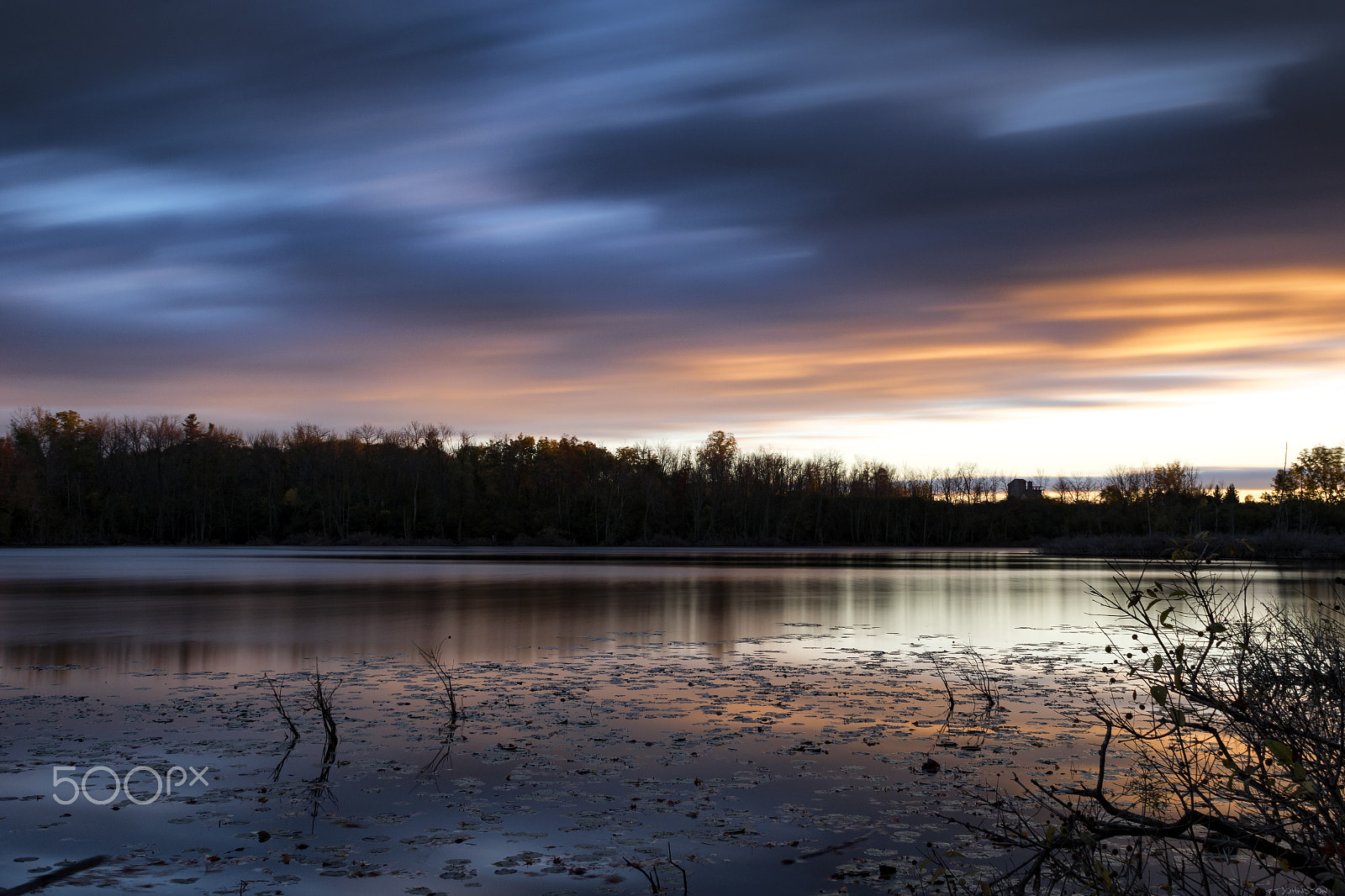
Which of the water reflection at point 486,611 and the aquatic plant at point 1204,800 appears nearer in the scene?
the aquatic plant at point 1204,800

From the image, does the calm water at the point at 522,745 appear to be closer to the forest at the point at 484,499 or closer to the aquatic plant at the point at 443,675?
the aquatic plant at the point at 443,675

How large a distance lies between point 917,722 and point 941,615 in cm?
1792

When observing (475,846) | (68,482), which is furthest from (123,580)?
(68,482)

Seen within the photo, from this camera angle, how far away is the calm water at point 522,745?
295 inches

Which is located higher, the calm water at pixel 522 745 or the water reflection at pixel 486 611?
the calm water at pixel 522 745

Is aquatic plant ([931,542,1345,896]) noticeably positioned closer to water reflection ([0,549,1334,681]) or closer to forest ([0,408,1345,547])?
water reflection ([0,549,1334,681])

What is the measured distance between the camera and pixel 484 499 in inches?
5207

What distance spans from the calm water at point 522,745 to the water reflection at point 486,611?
22 centimetres

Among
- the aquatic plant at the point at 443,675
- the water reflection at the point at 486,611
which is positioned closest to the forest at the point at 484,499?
the water reflection at the point at 486,611

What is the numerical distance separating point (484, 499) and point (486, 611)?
10423 centimetres

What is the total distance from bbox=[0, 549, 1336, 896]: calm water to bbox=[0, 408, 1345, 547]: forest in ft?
331

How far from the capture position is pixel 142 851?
7.55 m

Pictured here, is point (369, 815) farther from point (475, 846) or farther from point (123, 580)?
point (123, 580)

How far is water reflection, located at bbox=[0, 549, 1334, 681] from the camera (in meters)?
20.7
